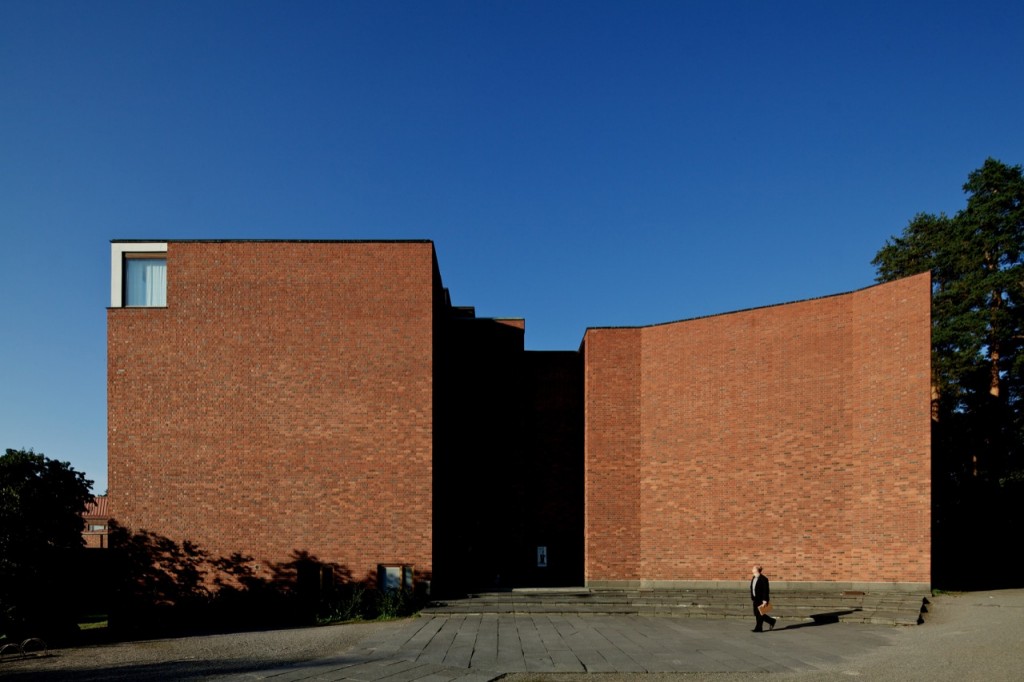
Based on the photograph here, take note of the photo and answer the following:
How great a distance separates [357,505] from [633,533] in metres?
8.36

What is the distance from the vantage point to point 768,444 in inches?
732

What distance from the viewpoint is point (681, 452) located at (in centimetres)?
1931

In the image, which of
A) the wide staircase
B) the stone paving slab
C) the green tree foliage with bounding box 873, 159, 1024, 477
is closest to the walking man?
the stone paving slab

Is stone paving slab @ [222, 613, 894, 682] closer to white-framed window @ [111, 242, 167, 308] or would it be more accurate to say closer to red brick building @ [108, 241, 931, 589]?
red brick building @ [108, 241, 931, 589]

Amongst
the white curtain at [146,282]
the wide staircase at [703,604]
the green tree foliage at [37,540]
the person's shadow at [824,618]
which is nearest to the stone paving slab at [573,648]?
the person's shadow at [824,618]

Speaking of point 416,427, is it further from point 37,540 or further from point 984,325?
point 984,325

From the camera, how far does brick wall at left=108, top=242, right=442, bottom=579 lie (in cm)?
1711

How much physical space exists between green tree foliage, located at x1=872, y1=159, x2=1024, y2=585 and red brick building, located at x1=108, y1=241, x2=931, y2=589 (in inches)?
457

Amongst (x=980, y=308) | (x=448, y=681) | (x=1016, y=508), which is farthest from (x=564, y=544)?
(x=980, y=308)

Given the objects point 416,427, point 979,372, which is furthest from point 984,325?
point 416,427

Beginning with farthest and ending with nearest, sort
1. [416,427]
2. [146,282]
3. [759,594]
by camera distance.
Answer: [146,282], [416,427], [759,594]

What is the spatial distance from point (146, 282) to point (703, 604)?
709 inches

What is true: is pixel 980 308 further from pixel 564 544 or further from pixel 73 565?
pixel 73 565

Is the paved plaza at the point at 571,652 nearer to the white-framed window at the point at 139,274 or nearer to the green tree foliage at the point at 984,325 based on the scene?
the white-framed window at the point at 139,274
